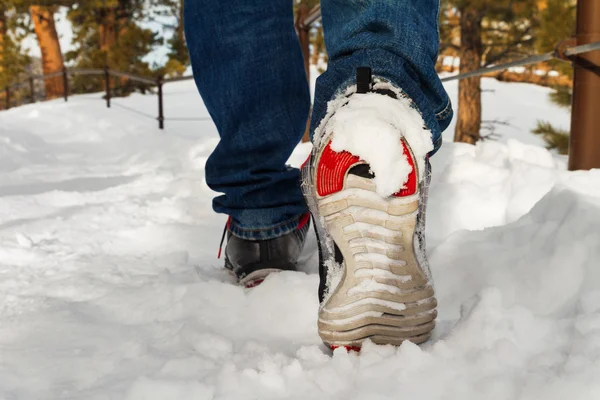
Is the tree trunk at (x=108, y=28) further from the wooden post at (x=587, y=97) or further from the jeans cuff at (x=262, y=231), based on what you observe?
the jeans cuff at (x=262, y=231)

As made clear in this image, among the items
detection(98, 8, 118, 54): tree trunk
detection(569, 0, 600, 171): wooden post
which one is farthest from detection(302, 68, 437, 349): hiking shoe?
detection(98, 8, 118, 54): tree trunk

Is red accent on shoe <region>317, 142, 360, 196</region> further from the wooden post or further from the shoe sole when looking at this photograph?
the wooden post

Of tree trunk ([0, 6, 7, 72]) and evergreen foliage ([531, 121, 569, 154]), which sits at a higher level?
tree trunk ([0, 6, 7, 72])

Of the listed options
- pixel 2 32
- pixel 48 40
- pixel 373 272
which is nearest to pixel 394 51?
pixel 373 272

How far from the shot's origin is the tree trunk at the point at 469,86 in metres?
6.39

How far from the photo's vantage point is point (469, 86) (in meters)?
6.39

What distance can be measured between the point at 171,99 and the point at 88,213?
33.9 feet

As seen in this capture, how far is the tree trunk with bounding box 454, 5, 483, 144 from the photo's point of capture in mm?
6387

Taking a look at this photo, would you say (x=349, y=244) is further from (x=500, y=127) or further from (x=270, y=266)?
(x=500, y=127)

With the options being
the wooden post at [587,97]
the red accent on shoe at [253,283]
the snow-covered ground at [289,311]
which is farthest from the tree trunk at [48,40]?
the red accent on shoe at [253,283]

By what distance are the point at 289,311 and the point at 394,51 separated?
425 millimetres

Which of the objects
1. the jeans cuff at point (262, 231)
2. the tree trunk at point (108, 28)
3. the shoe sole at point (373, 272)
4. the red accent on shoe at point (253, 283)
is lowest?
the red accent on shoe at point (253, 283)

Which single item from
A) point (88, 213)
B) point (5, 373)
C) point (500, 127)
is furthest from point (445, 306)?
point (500, 127)

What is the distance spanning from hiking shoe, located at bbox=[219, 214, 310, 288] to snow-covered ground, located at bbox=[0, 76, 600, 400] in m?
0.06
